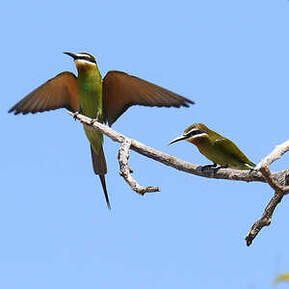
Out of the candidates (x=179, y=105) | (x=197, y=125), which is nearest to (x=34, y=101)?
(x=179, y=105)

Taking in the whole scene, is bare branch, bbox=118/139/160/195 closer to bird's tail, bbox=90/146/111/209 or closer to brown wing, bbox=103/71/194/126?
brown wing, bbox=103/71/194/126

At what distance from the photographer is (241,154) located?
11.9 ft

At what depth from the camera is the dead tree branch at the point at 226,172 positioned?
269 centimetres

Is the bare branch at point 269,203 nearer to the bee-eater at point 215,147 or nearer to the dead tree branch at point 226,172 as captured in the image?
the dead tree branch at point 226,172

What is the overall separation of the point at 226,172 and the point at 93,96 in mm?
2192

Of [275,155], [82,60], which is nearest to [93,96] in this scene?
[82,60]

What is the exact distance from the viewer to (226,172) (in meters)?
3.13

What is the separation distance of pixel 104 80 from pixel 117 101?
0.61ft

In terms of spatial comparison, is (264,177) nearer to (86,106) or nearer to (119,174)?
(119,174)

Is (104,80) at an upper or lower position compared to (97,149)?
upper

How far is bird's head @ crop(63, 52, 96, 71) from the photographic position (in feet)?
17.2

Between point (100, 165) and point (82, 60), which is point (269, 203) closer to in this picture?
point (100, 165)

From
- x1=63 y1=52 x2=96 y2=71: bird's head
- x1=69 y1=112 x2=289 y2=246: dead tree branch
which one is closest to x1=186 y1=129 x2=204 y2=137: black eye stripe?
x1=69 y1=112 x2=289 y2=246: dead tree branch

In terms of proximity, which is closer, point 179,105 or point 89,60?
point 179,105
